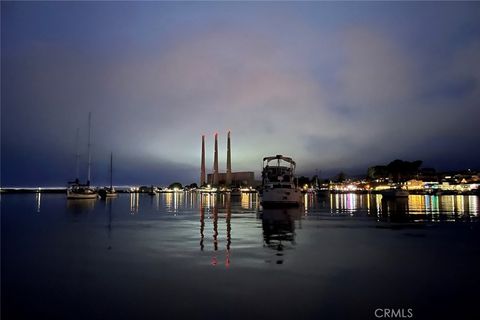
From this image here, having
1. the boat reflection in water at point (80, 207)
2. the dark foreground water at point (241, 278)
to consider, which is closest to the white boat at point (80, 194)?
the boat reflection in water at point (80, 207)

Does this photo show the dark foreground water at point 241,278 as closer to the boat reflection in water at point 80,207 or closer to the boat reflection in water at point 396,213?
the boat reflection in water at point 396,213

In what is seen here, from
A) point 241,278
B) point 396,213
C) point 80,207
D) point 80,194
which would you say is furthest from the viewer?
point 80,194

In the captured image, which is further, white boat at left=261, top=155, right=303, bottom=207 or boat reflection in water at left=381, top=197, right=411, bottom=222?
white boat at left=261, top=155, right=303, bottom=207

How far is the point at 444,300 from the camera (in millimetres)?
11781

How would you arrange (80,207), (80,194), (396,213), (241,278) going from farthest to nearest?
(80,194) < (80,207) < (396,213) < (241,278)

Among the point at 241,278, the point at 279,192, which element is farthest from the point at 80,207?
the point at 241,278

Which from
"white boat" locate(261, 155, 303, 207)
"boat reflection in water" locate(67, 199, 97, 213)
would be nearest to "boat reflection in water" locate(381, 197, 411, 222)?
"white boat" locate(261, 155, 303, 207)

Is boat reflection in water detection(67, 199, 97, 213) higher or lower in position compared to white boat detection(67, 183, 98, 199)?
lower

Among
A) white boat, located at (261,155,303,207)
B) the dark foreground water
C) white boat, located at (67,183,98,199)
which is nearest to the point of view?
the dark foreground water

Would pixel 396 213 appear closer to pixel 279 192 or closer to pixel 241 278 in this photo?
pixel 279 192

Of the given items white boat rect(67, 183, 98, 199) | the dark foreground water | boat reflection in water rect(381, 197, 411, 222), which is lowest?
the dark foreground water

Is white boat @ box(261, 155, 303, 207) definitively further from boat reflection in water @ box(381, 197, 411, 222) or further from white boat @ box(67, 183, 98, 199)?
white boat @ box(67, 183, 98, 199)

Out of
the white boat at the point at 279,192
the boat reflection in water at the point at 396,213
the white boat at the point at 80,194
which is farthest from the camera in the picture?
the white boat at the point at 80,194

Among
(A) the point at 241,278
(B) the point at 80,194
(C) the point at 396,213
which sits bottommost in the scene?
(A) the point at 241,278
